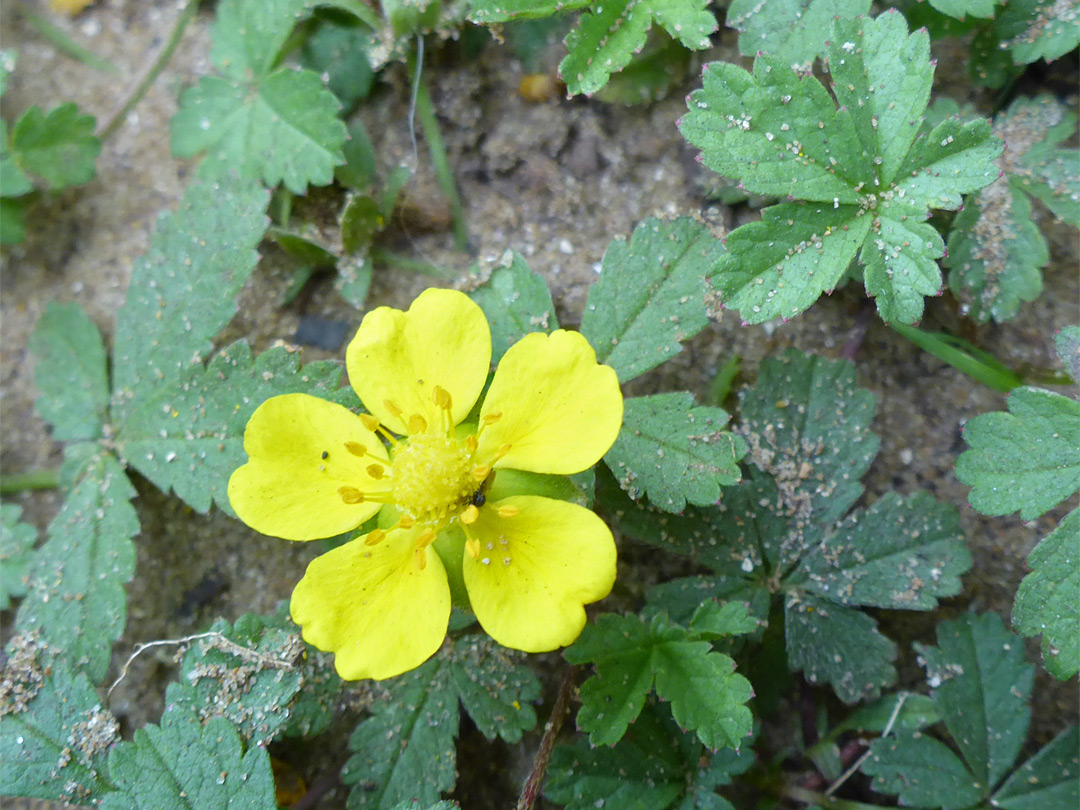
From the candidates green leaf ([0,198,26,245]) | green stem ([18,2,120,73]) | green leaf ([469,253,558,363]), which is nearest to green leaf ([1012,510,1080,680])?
green leaf ([469,253,558,363])

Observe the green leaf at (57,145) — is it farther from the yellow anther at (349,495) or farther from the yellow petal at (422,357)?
the yellow anther at (349,495)

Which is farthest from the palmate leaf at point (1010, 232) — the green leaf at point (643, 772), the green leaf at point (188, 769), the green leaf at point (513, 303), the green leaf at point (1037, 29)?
the green leaf at point (188, 769)

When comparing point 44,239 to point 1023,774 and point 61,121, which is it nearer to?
point 61,121

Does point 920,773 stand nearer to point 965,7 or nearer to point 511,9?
point 965,7

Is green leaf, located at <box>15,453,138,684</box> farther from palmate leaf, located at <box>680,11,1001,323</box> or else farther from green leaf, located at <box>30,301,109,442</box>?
palmate leaf, located at <box>680,11,1001,323</box>

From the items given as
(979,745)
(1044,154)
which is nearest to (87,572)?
(979,745)

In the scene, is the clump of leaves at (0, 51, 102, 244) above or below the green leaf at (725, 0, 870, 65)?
below
